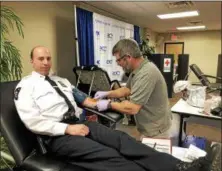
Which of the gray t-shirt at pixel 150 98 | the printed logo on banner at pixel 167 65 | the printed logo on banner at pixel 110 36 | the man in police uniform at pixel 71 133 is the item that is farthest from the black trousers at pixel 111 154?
the printed logo on banner at pixel 167 65

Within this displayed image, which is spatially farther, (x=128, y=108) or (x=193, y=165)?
(x=128, y=108)

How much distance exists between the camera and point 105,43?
4.23 m

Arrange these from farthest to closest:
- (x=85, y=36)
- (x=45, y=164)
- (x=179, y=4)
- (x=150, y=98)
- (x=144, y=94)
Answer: (x=179, y=4) < (x=85, y=36) < (x=150, y=98) < (x=144, y=94) < (x=45, y=164)

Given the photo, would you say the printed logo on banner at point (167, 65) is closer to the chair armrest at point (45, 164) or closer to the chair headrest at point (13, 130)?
the chair headrest at point (13, 130)

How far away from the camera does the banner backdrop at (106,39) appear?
396 cm

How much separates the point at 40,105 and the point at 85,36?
2327mm

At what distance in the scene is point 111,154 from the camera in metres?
1.28

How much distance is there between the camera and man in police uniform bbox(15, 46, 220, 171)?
1240mm

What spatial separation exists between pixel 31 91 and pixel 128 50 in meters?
0.78

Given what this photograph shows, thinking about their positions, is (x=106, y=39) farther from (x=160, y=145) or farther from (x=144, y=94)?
(x=160, y=145)

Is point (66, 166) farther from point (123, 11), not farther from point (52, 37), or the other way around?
point (123, 11)

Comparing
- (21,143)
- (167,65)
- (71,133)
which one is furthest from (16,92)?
(167,65)

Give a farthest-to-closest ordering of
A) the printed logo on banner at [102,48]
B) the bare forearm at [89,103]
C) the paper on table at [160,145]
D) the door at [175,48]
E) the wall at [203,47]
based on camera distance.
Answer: the door at [175,48] → the wall at [203,47] → the printed logo on banner at [102,48] → the bare forearm at [89,103] → the paper on table at [160,145]

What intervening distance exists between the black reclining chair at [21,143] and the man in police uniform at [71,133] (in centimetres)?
7
